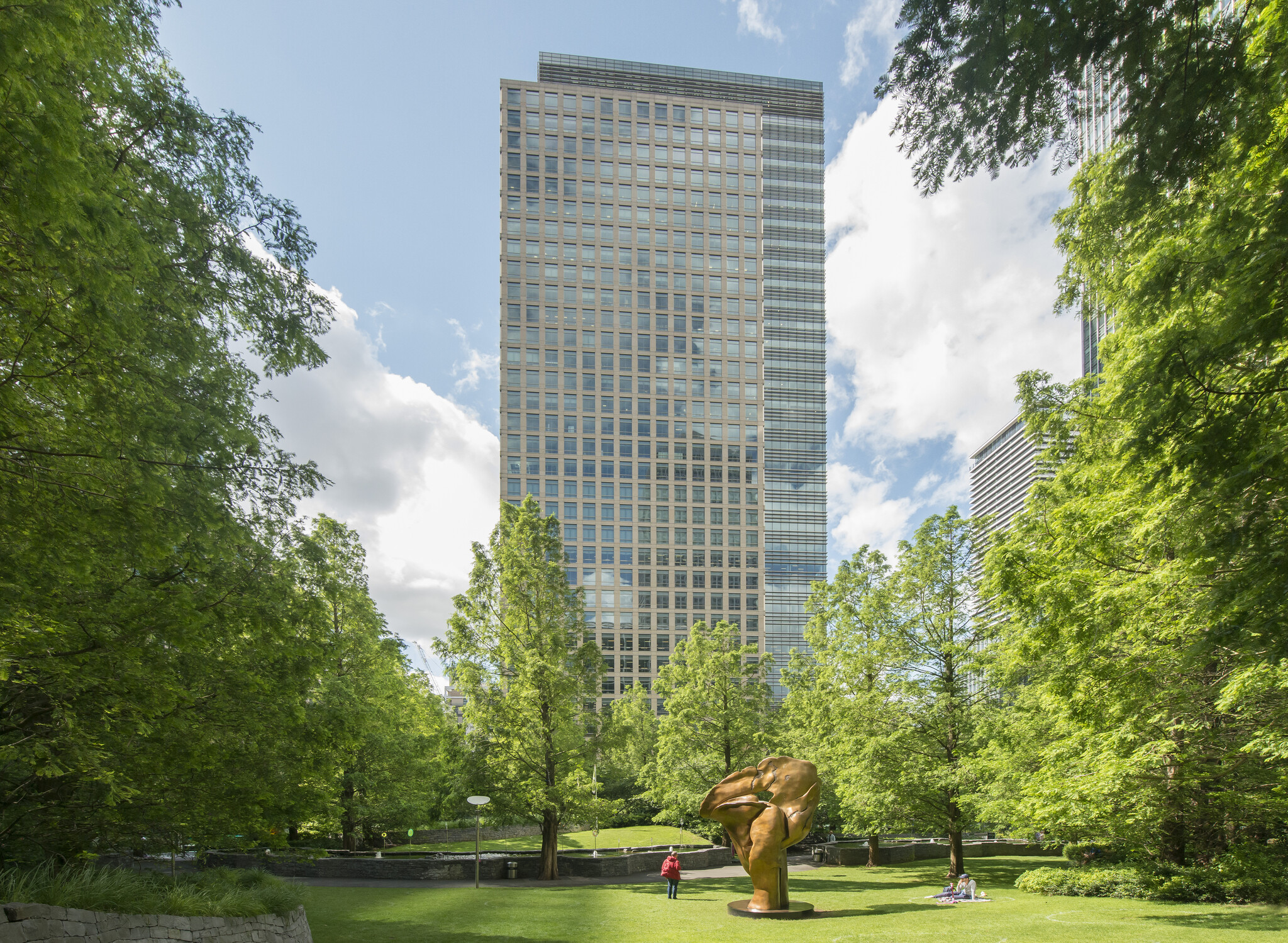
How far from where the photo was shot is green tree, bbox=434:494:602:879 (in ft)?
82.8

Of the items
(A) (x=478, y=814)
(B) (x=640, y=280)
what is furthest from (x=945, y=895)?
(B) (x=640, y=280)

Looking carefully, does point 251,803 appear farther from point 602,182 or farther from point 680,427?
point 602,182

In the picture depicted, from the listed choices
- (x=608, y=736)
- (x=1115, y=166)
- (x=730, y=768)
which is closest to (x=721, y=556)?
(x=730, y=768)

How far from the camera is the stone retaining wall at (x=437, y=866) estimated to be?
25.4 m

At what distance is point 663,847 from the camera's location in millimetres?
31812

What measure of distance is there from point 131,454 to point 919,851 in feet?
125

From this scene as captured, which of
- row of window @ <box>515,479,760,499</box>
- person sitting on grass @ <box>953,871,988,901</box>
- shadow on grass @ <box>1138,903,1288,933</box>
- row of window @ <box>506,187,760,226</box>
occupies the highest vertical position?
row of window @ <box>506,187,760,226</box>

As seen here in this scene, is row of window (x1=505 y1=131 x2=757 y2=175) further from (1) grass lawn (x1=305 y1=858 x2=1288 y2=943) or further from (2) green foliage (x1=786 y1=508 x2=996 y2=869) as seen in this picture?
(1) grass lawn (x1=305 y1=858 x2=1288 y2=943)

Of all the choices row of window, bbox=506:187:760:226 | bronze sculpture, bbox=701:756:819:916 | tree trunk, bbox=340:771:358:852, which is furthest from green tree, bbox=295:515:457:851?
row of window, bbox=506:187:760:226

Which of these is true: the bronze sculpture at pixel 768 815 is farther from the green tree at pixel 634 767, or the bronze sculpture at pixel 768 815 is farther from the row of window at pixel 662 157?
the row of window at pixel 662 157

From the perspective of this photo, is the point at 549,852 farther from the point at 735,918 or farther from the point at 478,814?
the point at 735,918

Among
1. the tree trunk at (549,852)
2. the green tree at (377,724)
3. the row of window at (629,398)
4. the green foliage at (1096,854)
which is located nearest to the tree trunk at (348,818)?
the green tree at (377,724)

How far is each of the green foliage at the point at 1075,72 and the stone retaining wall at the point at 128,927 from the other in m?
12.5

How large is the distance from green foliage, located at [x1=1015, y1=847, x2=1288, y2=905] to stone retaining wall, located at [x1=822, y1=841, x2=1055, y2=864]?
46.0 ft
